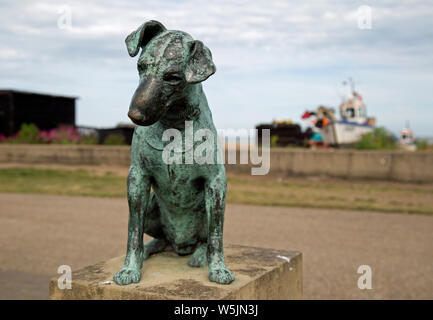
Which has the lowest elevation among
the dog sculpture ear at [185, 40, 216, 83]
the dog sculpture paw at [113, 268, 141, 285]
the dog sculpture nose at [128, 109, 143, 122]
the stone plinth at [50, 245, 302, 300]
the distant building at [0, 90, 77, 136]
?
the stone plinth at [50, 245, 302, 300]

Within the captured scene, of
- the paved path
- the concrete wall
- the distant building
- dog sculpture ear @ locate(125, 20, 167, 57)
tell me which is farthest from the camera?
the distant building

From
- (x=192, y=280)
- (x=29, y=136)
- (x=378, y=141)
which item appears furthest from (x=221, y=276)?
(x=29, y=136)

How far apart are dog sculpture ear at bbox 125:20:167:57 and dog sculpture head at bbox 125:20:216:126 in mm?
68

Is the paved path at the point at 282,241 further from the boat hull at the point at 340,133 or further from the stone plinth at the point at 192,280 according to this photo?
the boat hull at the point at 340,133

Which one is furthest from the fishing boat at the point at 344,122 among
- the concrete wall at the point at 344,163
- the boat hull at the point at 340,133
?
the concrete wall at the point at 344,163

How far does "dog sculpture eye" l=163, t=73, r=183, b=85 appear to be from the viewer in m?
2.37

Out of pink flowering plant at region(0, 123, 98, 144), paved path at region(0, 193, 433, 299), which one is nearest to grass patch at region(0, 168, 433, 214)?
paved path at region(0, 193, 433, 299)

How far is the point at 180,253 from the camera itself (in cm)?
316

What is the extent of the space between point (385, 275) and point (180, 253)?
307 cm

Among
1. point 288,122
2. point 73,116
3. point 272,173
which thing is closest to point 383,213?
point 272,173

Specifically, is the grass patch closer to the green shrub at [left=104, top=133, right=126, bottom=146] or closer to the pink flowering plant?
the green shrub at [left=104, top=133, right=126, bottom=146]

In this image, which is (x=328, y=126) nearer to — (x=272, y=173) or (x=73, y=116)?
(x=272, y=173)

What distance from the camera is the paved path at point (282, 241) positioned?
16.8 feet

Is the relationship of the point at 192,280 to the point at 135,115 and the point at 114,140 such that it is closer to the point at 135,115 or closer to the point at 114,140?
the point at 135,115
